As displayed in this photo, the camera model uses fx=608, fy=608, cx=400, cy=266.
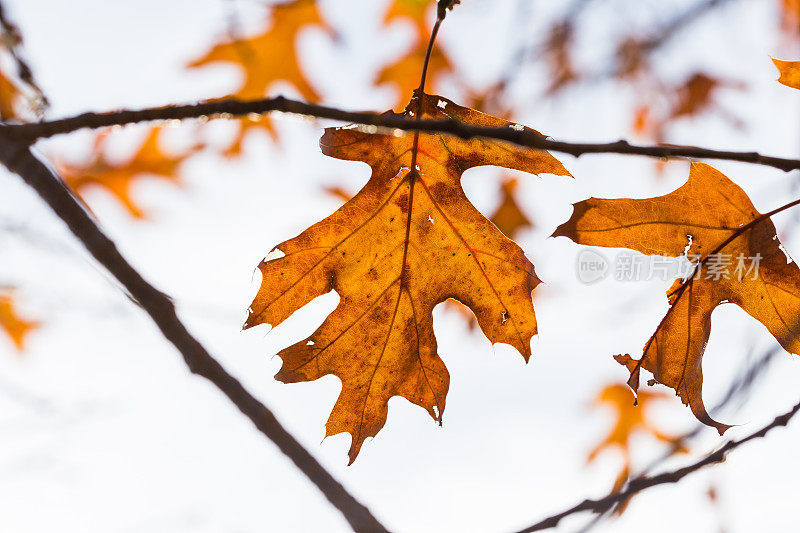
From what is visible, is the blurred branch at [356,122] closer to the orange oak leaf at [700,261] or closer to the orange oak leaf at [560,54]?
the orange oak leaf at [700,261]

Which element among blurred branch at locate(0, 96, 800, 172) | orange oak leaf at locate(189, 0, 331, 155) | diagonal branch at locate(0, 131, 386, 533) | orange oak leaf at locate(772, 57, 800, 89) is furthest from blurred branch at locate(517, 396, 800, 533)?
orange oak leaf at locate(189, 0, 331, 155)

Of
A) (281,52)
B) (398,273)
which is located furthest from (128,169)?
(398,273)

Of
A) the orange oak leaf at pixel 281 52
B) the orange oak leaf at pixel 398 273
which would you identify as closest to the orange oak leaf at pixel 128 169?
the orange oak leaf at pixel 281 52

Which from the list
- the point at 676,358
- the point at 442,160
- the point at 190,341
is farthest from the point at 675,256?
the point at 190,341

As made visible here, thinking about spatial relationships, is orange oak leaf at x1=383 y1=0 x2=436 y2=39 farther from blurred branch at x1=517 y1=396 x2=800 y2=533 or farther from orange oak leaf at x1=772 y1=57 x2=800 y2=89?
blurred branch at x1=517 y1=396 x2=800 y2=533

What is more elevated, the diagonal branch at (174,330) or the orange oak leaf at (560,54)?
the orange oak leaf at (560,54)

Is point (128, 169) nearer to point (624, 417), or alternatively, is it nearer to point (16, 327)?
point (16, 327)
